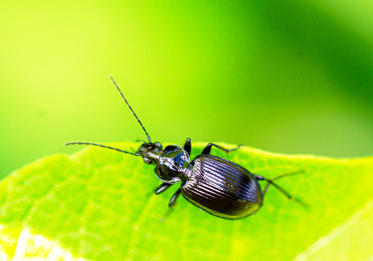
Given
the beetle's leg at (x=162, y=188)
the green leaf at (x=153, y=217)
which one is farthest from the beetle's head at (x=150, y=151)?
the green leaf at (x=153, y=217)

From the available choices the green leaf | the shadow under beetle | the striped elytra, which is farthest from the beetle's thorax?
the green leaf

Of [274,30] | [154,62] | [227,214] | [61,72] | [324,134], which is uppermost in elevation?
[61,72]

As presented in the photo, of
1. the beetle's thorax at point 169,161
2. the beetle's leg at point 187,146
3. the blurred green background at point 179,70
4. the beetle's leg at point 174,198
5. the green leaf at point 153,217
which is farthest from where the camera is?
the beetle's leg at point 187,146

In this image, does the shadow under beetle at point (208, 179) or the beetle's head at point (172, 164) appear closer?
the shadow under beetle at point (208, 179)

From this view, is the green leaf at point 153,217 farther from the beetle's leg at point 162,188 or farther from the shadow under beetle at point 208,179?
the shadow under beetle at point 208,179

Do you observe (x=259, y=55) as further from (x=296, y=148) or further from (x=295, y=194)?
(x=295, y=194)

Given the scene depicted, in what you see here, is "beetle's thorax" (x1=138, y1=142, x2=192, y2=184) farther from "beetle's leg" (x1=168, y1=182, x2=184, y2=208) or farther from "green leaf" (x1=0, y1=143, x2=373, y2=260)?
"green leaf" (x1=0, y1=143, x2=373, y2=260)

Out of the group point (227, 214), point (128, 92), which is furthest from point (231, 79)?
point (227, 214)
